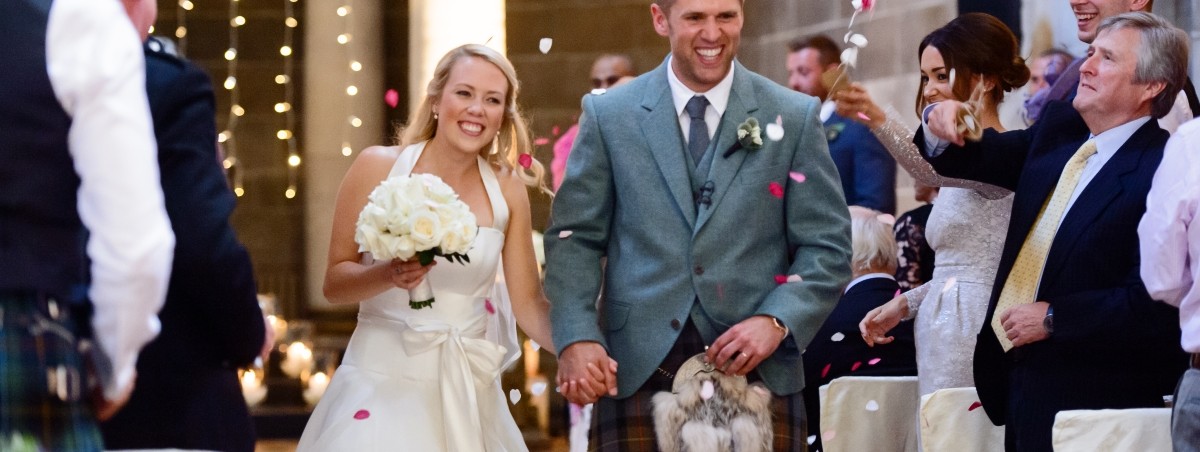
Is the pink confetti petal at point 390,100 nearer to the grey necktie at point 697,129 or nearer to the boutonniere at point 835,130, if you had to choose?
the boutonniere at point 835,130

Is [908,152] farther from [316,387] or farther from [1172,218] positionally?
[316,387]

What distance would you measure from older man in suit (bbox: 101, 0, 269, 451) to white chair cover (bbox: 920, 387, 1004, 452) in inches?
89.2

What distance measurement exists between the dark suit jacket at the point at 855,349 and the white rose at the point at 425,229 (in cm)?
194

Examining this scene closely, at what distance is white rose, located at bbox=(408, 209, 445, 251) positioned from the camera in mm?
3896

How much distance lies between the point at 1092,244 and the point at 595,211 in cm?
126

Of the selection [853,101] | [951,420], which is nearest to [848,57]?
[853,101]

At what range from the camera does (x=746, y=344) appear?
137 inches

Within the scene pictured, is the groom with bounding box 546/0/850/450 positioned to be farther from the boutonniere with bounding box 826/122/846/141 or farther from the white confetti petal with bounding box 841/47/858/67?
the boutonniere with bounding box 826/122/846/141

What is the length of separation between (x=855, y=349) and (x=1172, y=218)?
196 cm

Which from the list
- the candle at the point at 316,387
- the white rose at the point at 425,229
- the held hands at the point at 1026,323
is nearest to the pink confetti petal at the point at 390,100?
the candle at the point at 316,387

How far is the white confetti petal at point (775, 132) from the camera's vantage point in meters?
3.68

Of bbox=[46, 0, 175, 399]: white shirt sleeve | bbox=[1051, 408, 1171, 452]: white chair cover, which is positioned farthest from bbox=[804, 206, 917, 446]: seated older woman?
bbox=[46, 0, 175, 399]: white shirt sleeve

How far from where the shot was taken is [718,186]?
143 inches

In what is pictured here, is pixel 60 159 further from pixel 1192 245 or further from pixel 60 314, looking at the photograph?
pixel 1192 245
